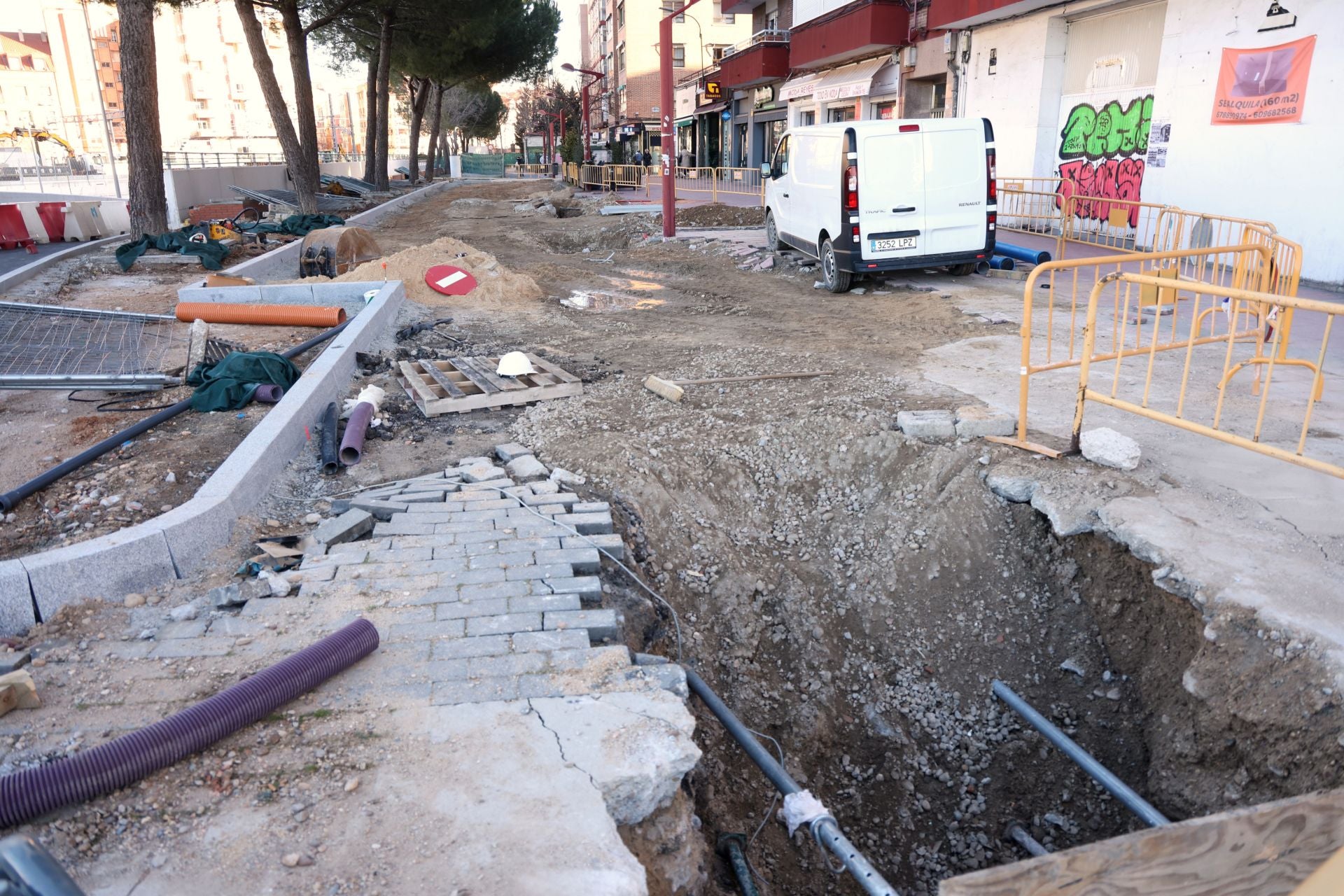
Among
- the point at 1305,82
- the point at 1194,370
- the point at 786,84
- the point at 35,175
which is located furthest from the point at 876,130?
the point at 35,175

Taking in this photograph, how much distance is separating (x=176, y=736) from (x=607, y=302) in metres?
9.47

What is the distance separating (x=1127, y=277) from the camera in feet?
16.1

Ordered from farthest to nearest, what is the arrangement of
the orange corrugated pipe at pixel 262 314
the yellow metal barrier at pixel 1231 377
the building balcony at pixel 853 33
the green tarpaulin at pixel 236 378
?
1. the building balcony at pixel 853 33
2. the orange corrugated pipe at pixel 262 314
3. the green tarpaulin at pixel 236 378
4. the yellow metal barrier at pixel 1231 377

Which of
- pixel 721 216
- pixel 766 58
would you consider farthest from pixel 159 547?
pixel 766 58

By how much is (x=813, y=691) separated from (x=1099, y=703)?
1.37m

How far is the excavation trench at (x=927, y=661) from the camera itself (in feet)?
11.6

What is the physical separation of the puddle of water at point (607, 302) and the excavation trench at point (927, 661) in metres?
5.72

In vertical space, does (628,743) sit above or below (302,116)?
below

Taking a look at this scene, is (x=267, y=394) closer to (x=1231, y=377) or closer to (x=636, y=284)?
(x=1231, y=377)

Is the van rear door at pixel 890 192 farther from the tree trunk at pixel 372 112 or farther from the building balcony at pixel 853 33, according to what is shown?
the tree trunk at pixel 372 112

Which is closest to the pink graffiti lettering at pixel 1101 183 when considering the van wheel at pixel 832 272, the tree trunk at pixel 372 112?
the van wheel at pixel 832 272

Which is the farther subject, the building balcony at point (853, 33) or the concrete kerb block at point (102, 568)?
the building balcony at point (853, 33)

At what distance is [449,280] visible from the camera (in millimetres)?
10984

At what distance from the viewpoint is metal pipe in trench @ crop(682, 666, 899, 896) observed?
8.68 feet
